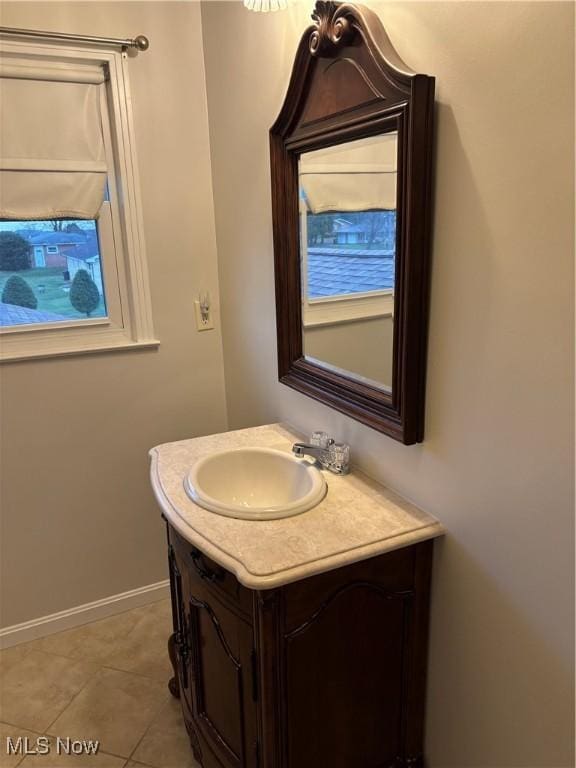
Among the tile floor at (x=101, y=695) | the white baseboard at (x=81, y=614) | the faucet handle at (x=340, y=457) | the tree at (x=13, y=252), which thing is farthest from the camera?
the white baseboard at (x=81, y=614)

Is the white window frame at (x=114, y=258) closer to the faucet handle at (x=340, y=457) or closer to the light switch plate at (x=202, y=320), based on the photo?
the light switch plate at (x=202, y=320)

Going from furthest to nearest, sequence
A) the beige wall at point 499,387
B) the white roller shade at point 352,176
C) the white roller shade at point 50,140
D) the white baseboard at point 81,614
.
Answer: the white baseboard at point 81,614 < the white roller shade at point 50,140 < the white roller shade at point 352,176 < the beige wall at point 499,387

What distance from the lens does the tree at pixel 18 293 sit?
2018 mm

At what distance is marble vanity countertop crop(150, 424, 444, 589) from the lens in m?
1.14

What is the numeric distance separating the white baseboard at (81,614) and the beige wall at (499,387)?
1426mm

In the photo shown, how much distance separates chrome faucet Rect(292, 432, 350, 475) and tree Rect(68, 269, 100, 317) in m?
1.07

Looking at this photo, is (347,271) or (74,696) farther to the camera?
(74,696)

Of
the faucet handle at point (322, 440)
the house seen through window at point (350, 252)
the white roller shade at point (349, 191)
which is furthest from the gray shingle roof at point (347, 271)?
the faucet handle at point (322, 440)

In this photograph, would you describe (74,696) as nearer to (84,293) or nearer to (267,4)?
(84,293)

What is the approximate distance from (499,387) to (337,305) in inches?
23.9

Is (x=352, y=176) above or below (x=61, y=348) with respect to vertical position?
above

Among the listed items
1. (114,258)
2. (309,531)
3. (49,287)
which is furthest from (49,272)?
(309,531)

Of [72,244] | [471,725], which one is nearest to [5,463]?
[72,244]

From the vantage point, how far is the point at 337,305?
1549 millimetres
